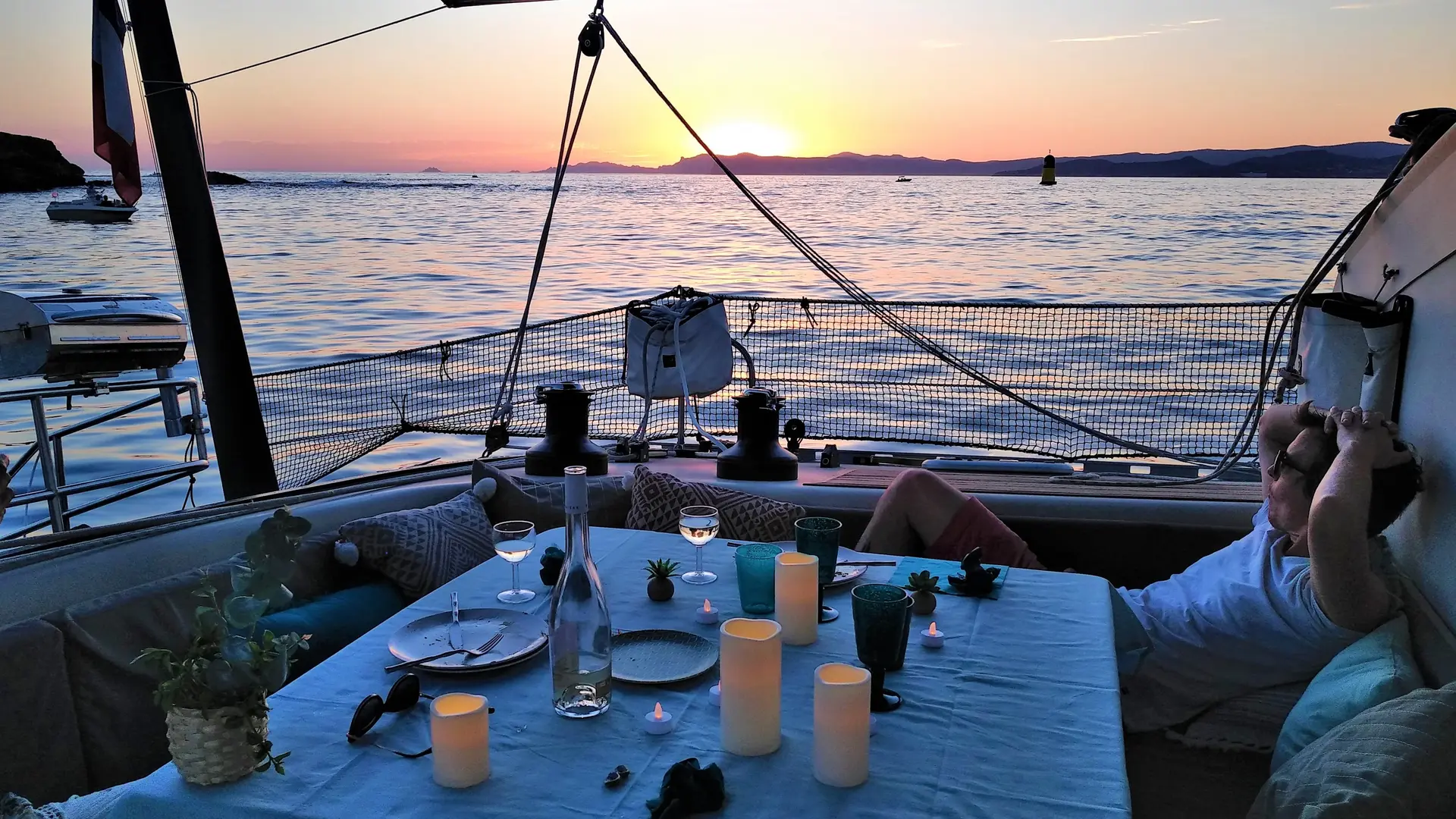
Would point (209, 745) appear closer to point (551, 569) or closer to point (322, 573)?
point (551, 569)

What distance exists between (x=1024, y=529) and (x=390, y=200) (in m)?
34.2

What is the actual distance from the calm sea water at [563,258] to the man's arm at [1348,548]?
384cm

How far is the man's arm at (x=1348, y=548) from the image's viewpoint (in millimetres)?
2004

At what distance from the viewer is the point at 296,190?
37.1 meters

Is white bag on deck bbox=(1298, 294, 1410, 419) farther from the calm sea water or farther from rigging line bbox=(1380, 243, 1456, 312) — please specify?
the calm sea water

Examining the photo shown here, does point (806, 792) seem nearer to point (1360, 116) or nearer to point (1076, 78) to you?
point (1360, 116)

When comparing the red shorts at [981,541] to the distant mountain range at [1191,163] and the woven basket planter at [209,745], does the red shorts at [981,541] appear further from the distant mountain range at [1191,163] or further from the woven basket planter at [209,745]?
the distant mountain range at [1191,163]

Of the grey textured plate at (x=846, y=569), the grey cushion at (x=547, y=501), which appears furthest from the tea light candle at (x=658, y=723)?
the grey cushion at (x=547, y=501)

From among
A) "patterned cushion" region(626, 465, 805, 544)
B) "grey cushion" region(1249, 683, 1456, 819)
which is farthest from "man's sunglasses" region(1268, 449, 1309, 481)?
"patterned cushion" region(626, 465, 805, 544)

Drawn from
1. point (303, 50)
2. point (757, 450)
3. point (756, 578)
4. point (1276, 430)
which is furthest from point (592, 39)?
point (1276, 430)

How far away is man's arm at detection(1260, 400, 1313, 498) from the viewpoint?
2465mm

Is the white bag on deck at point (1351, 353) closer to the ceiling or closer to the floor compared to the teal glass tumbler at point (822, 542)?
closer to the ceiling

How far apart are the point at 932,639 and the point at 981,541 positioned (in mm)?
1178

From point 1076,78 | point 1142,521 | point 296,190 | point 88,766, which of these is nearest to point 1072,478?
point 1142,521
